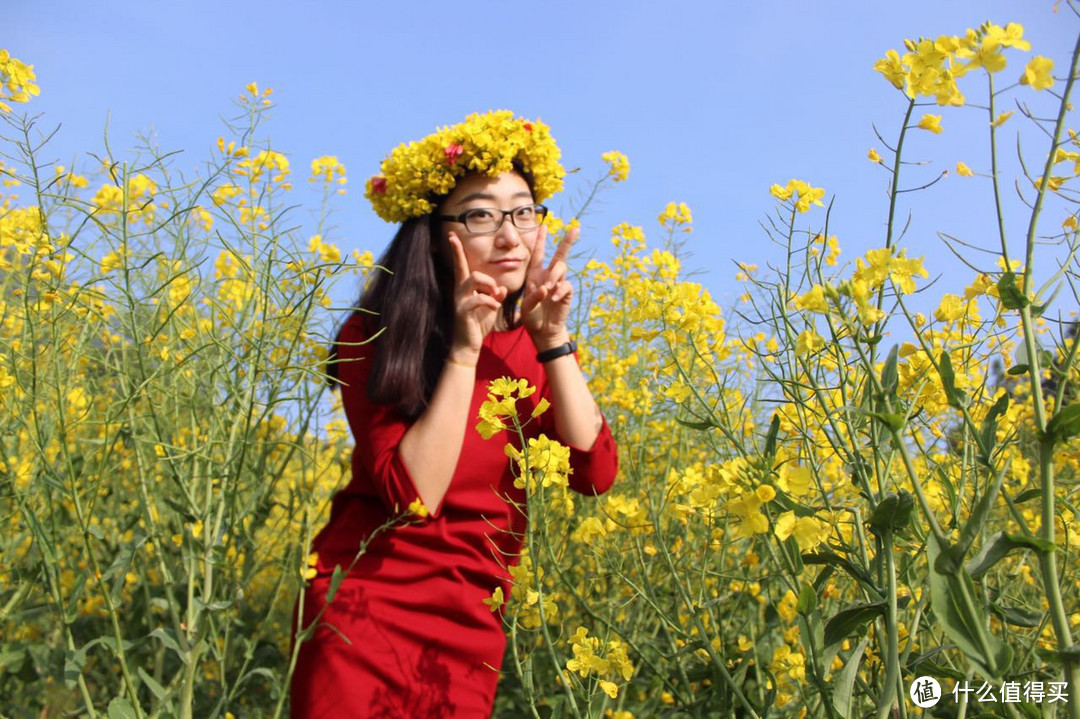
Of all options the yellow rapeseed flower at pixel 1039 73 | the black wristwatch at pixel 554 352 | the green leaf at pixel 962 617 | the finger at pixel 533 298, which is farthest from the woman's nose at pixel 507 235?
the green leaf at pixel 962 617

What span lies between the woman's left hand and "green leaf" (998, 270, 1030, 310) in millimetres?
947

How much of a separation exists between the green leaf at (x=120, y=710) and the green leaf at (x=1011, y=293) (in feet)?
4.02

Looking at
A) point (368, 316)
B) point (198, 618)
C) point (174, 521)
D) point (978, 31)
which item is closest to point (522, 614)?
point (198, 618)

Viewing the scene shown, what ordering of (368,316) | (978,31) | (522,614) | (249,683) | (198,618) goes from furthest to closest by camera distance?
(249,683)
(368,316)
(198,618)
(522,614)
(978,31)

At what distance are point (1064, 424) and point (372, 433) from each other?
1143 mm

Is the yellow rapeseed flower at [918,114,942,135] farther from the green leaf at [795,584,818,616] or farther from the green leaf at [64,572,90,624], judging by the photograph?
the green leaf at [64,572,90,624]

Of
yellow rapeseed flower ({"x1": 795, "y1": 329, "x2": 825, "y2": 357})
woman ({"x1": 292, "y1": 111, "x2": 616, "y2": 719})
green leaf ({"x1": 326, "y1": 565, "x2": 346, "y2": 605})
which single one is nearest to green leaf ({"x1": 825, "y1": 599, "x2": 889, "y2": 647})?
yellow rapeseed flower ({"x1": 795, "y1": 329, "x2": 825, "y2": 357})

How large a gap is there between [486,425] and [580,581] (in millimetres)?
1255

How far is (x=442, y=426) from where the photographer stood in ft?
5.05

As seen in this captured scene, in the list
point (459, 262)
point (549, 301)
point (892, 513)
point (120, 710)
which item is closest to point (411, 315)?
point (459, 262)

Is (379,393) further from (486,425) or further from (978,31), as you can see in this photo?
(978,31)

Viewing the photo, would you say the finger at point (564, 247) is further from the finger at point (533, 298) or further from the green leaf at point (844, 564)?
the green leaf at point (844, 564)

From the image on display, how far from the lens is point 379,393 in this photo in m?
1.62

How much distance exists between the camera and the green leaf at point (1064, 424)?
704 millimetres
